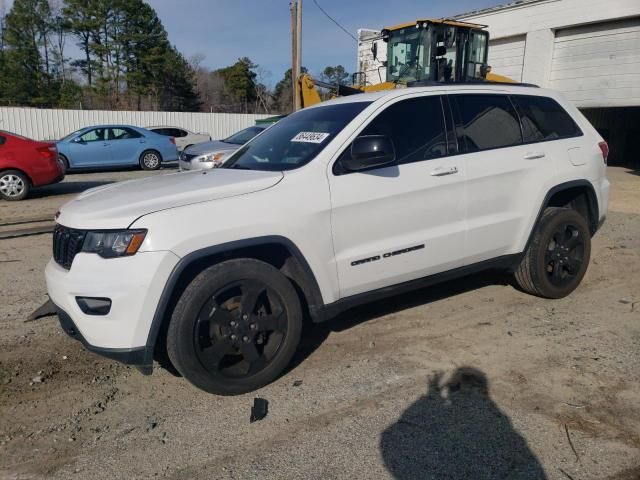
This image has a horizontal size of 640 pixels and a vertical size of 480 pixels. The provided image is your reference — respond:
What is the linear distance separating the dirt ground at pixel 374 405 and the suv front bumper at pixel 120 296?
0.47 metres

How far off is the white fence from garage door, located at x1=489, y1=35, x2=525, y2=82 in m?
16.0

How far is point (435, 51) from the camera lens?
12406 millimetres

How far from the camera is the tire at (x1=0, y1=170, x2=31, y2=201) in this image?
32.7ft

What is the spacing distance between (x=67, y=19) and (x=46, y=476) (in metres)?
50.0

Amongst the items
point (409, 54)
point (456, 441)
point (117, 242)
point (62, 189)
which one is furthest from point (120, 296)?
point (409, 54)

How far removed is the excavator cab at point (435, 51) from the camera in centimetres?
1236

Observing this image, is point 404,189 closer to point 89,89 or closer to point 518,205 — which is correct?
point 518,205

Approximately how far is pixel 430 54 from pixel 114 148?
9842mm

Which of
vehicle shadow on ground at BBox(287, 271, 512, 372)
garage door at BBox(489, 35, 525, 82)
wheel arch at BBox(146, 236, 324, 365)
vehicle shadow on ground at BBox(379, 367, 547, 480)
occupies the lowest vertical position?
vehicle shadow on ground at BBox(379, 367, 547, 480)

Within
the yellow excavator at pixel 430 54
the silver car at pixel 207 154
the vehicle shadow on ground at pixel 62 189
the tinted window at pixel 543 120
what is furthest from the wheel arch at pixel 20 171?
the tinted window at pixel 543 120

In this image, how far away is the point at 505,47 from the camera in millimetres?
19297

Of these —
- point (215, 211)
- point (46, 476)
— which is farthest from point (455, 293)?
point (46, 476)

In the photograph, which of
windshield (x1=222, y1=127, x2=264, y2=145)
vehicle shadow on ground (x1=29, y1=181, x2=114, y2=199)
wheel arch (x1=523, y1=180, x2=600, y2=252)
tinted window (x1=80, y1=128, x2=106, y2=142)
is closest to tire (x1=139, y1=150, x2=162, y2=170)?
tinted window (x1=80, y1=128, x2=106, y2=142)

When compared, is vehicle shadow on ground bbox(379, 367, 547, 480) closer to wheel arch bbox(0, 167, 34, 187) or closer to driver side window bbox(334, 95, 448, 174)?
driver side window bbox(334, 95, 448, 174)
